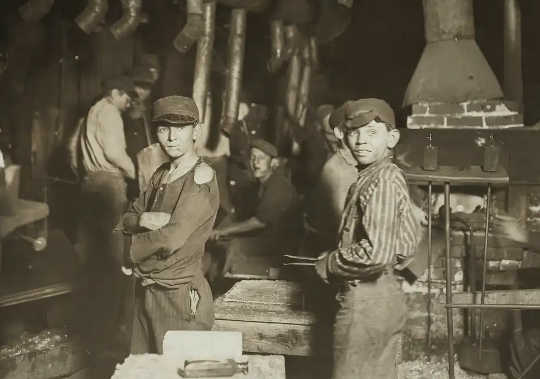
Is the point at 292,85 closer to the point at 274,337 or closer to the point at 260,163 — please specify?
the point at 260,163

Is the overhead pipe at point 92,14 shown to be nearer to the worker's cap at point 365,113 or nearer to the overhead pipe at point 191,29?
the overhead pipe at point 191,29

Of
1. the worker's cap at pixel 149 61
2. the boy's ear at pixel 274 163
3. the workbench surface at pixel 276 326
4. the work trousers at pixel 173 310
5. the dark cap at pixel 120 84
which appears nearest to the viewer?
the work trousers at pixel 173 310

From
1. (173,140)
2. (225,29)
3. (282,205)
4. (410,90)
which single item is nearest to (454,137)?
(410,90)

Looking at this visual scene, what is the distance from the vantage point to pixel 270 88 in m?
7.93

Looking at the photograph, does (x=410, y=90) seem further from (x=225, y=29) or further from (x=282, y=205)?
(x=225, y=29)

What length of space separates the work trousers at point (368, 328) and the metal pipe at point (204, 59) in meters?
3.17

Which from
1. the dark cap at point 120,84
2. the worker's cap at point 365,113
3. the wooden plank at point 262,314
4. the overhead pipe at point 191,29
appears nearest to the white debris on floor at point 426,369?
the wooden plank at point 262,314

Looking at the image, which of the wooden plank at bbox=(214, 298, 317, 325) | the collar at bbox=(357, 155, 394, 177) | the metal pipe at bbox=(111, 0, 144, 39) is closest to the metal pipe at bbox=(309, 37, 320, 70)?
the metal pipe at bbox=(111, 0, 144, 39)

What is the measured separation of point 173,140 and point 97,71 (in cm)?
453

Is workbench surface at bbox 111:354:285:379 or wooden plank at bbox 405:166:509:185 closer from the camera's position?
workbench surface at bbox 111:354:285:379

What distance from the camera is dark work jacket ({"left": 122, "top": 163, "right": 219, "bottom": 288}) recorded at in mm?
3346

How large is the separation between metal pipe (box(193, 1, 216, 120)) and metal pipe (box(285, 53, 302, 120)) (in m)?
1.06

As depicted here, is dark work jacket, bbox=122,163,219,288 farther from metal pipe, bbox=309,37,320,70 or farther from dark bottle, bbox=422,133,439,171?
metal pipe, bbox=309,37,320,70

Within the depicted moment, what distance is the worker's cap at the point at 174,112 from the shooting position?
132 inches
